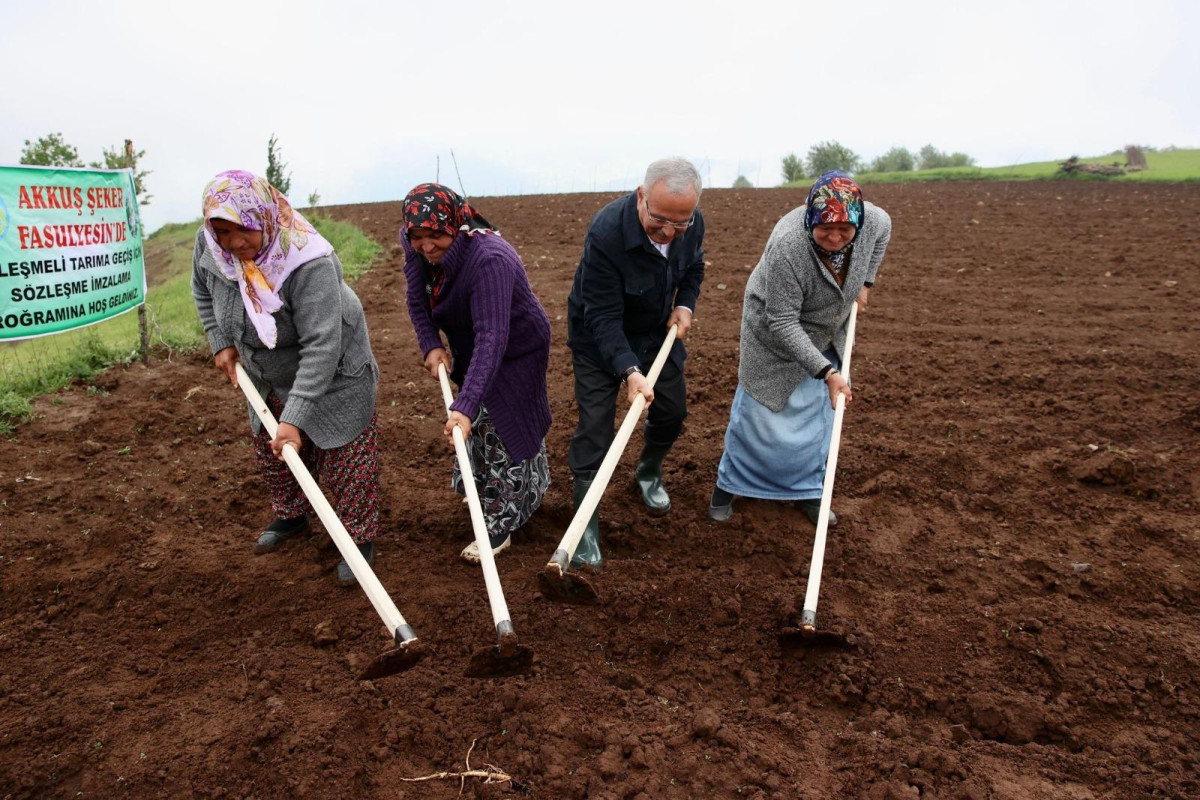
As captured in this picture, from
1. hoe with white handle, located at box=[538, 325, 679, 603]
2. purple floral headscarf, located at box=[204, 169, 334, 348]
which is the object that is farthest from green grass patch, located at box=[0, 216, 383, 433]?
hoe with white handle, located at box=[538, 325, 679, 603]

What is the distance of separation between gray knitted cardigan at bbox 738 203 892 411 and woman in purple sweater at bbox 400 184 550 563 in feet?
3.10

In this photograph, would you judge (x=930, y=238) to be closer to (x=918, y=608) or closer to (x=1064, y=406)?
(x=1064, y=406)

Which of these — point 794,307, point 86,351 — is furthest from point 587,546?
point 86,351

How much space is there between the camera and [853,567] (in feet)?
10.9

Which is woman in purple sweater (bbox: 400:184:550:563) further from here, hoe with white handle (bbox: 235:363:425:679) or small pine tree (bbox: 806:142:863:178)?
small pine tree (bbox: 806:142:863:178)

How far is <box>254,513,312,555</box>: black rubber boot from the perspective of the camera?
3.43 metres

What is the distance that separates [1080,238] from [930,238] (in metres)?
1.86

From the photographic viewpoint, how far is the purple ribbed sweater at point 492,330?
268 cm

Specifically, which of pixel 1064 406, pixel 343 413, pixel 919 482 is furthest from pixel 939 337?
pixel 343 413

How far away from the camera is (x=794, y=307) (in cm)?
→ 316

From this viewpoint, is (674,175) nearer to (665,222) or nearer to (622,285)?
(665,222)

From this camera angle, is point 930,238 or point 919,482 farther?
point 930,238

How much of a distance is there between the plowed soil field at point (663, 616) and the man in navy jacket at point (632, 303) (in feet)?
1.78

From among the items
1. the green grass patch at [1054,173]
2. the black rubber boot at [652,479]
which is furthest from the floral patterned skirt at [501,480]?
the green grass patch at [1054,173]
